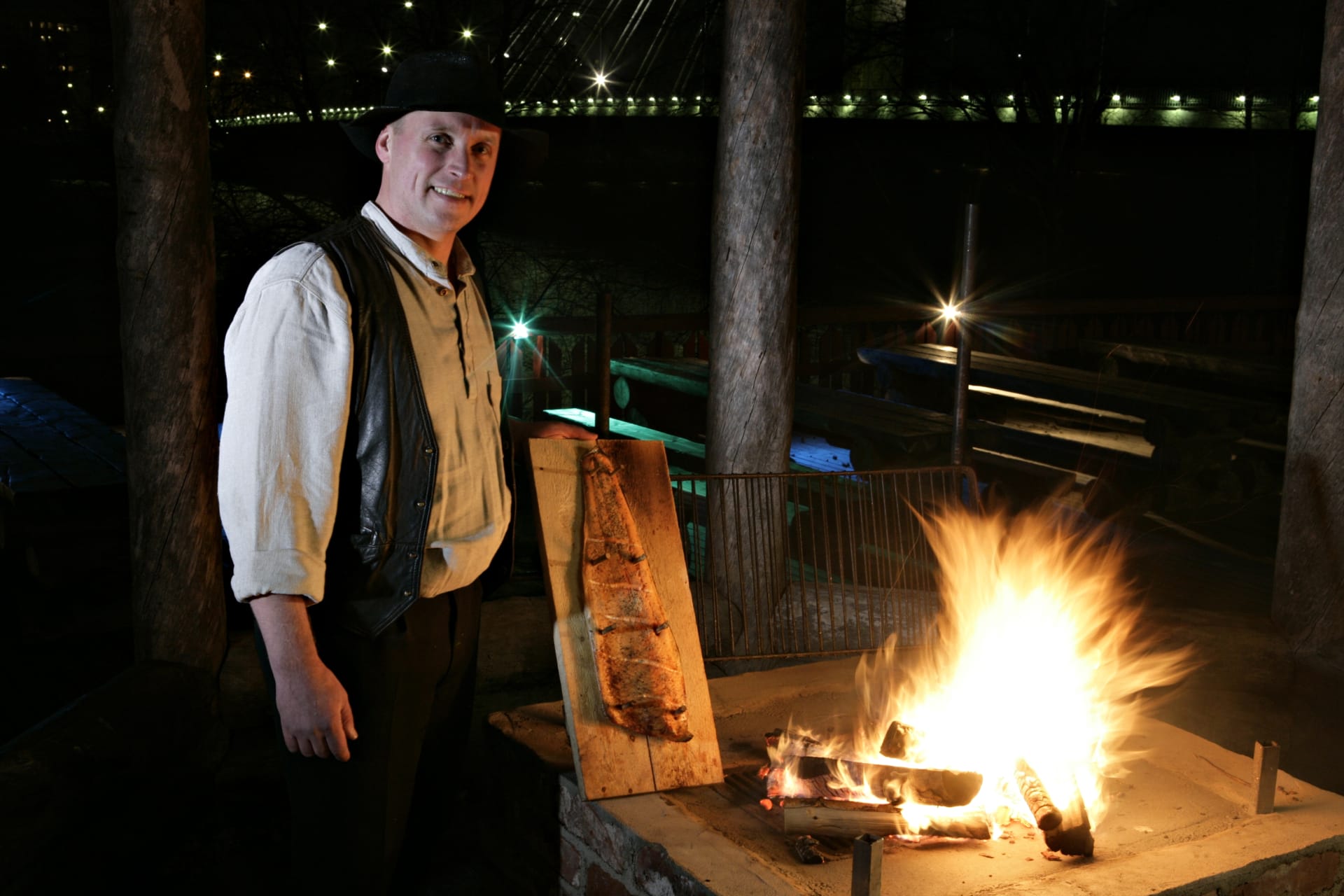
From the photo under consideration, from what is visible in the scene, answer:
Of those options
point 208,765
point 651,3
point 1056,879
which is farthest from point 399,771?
point 651,3

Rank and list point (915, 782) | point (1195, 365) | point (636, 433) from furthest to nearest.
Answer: point (1195, 365)
point (636, 433)
point (915, 782)

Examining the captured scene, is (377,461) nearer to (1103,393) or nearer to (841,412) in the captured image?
(841,412)

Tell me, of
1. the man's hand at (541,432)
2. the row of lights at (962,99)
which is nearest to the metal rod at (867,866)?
the man's hand at (541,432)

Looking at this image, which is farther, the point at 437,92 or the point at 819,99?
the point at 819,99

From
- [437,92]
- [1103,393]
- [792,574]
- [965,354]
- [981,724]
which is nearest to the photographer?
[437,92]

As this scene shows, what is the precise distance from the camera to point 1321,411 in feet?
17.3

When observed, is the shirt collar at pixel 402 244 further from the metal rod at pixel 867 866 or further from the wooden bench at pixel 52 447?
the wooden bench at pixel 52 447

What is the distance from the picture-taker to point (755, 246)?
17.0 ft

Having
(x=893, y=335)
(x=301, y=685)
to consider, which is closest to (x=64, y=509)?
(x=301, y=685)

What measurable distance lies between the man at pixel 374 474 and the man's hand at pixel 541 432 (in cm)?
60

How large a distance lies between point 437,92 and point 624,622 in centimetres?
160

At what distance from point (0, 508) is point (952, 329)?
→ 24.3 feet

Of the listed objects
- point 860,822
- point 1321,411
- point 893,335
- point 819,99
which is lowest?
point 860,822

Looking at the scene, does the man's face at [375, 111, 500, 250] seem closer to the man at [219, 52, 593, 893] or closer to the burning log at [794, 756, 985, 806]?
the man at [219, 52, 593, 893]
